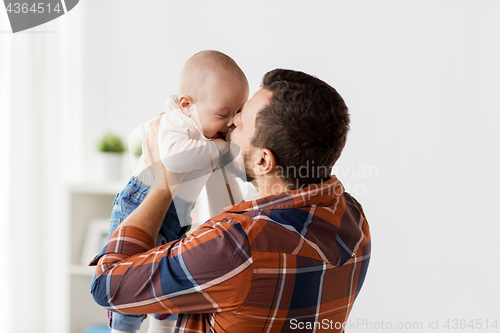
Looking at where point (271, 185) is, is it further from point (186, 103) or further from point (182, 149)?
point (186, 103)

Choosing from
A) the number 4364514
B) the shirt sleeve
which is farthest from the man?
the number 4364514

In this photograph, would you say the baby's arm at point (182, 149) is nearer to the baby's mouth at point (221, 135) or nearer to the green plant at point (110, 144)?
the baby's mouth at point (221, 135)

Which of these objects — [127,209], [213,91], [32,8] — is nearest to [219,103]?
[213,91]

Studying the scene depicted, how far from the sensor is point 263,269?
89 cm

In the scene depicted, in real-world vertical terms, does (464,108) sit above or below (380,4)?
below

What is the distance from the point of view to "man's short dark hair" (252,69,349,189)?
979 mm

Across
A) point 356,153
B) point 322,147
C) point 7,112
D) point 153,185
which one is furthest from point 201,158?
point 7,112

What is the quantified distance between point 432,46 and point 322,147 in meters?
1.31

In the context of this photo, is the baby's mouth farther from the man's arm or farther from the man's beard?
the man's arm

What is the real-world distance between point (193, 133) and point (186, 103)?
111mm

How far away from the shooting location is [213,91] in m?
1.19

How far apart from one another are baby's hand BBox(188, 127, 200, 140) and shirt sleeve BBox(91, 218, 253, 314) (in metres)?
0.30

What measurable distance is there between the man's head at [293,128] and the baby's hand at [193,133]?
0.52 feet

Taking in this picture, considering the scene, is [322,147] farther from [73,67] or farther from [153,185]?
[73,67]
